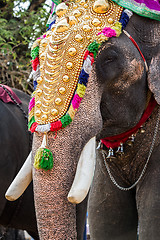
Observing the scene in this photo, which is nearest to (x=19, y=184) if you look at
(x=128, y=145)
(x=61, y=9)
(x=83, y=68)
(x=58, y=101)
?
(x=58, y=101)

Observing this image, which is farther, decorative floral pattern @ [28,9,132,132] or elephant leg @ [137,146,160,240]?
elephant leg @ [137,146,160,240]

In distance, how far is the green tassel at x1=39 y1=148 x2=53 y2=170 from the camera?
4.50 ft

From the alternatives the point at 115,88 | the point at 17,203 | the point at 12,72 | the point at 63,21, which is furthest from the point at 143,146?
the point at 12,72

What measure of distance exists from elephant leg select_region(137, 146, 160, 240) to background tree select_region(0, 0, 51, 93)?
241 cm

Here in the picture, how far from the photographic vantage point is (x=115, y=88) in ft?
5.28

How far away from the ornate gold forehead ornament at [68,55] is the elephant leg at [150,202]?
500 millimetres

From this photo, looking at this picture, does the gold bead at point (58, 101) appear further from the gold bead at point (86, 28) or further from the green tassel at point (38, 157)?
the gold bead at point (86, 28)

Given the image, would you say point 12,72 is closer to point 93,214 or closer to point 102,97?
point 93,214

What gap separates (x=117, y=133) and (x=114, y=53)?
322mm

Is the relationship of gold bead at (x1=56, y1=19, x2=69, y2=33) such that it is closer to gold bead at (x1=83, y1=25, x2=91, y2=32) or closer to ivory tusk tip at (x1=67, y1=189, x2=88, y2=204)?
gold bead at (x1=83, y1=25, x2=91, y2=32)

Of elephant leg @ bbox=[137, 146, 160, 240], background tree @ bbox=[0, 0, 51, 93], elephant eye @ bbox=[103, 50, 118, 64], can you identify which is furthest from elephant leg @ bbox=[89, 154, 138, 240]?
background tree @ bbox=[0, 0, 51, 93]

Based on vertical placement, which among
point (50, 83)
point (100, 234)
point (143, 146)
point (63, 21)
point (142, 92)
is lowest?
point (100, 234)

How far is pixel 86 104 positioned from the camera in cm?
149

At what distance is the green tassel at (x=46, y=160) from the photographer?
1372mm
